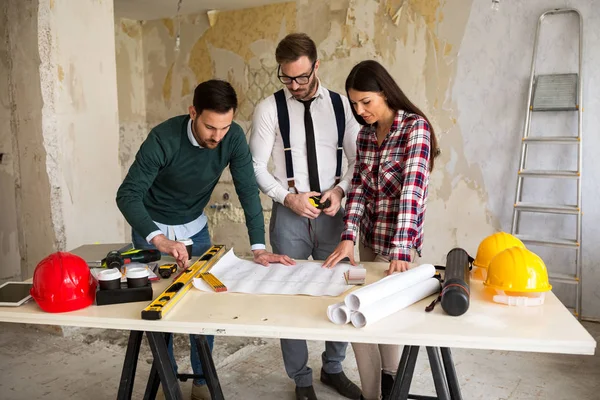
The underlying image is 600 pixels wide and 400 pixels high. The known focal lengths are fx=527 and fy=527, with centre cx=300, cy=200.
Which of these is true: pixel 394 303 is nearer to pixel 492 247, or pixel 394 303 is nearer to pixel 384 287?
pixel 384 287

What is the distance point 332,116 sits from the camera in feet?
8.87

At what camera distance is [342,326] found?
1.54 meters

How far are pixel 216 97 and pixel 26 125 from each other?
7.17 feet

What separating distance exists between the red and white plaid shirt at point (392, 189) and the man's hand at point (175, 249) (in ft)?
2.23

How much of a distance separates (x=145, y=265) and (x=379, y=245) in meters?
0.99

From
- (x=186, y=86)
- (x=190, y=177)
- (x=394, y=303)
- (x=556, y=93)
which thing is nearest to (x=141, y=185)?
(x=190, y=177)

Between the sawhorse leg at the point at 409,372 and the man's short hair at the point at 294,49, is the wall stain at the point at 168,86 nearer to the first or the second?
the man's short hair at the point at 294,49

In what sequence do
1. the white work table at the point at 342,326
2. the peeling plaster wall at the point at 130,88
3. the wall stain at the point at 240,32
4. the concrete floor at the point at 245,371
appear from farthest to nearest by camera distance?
the peeling plaster wall at the point at 130,88
the wall stain at the point at 240,32
the concrete floor at the point at 245,371
the white work table at the point at 342,326

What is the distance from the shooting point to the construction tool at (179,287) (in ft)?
5.27

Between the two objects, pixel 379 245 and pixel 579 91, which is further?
pixel 579 91

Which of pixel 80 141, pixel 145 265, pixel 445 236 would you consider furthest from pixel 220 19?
pixel 145 265

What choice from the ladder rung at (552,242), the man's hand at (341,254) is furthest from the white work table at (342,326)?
the ladder rung at (552,242)

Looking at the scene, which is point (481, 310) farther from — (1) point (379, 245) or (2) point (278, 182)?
(2) point (278, 182)

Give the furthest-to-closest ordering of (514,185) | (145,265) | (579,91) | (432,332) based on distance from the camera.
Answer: (514,185), (579,91), (145,265), (432,332)
